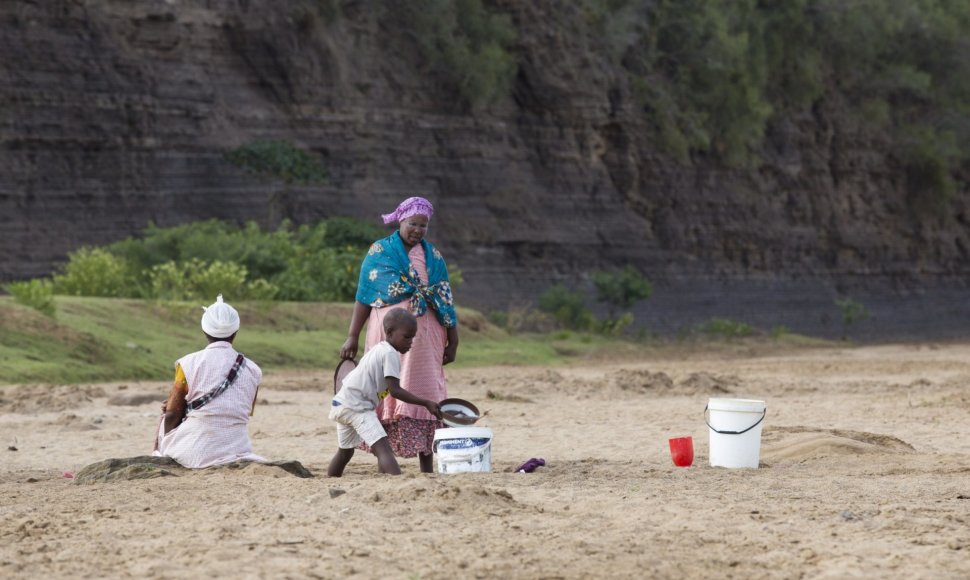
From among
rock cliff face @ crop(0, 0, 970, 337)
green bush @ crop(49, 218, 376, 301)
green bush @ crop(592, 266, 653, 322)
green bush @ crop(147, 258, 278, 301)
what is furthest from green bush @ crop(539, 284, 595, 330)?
green bush @ crop(147, 258, 278, 301)

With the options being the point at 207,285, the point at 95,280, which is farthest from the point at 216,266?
the point at 95,280

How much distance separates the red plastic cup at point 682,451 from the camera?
8.32 meters

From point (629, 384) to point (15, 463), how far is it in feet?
26.4

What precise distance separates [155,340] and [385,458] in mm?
10332

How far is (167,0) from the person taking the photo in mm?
28188

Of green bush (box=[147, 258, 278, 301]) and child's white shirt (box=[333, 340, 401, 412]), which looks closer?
child's white shirt (box=[333, 340, 401, 412])

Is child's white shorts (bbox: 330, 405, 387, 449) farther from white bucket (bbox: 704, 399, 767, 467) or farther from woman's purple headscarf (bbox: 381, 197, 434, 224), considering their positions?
white bucket (bbox: 704, 399, 767, 467)

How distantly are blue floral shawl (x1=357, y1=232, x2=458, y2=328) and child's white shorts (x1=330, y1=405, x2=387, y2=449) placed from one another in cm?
82

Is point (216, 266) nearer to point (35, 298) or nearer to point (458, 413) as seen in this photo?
point (35, 298)

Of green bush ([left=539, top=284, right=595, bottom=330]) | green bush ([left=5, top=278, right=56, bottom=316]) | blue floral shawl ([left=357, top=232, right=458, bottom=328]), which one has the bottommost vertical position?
green bush ([left=539, top=284, right=595, bottom=330])

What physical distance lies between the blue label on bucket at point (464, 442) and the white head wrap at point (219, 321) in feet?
4.18

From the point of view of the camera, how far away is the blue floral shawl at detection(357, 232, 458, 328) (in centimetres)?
831

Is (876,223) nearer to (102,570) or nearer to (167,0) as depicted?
(167,0)

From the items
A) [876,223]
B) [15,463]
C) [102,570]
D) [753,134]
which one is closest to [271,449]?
[15,463]
